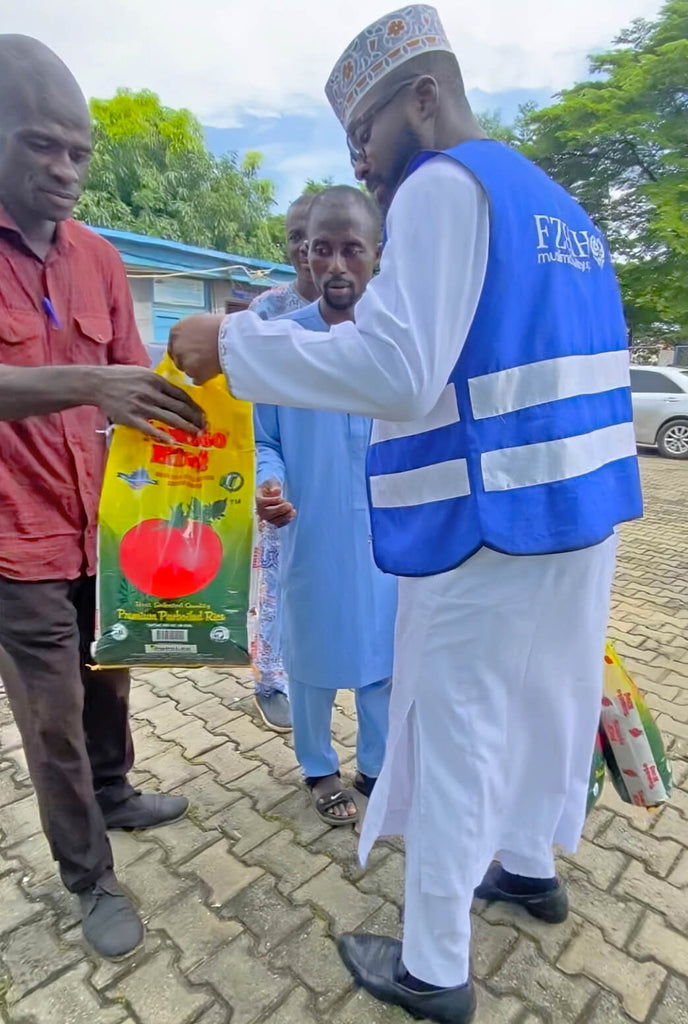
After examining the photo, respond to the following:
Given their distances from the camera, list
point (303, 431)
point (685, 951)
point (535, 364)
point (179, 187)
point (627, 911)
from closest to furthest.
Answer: point (535, 364) → point (685, 951) → point (627, 911) → point (303, 431) → point (179, 187)

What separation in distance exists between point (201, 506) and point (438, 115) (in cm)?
96

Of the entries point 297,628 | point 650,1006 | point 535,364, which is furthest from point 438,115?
point 650,1006

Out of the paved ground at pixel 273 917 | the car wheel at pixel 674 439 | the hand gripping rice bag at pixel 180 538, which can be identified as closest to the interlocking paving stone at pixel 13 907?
the paved ground at pixel 273 917

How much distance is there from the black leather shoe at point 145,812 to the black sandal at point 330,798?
17.3 inches

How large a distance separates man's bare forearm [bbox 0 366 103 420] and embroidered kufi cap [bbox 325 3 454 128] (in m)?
0.77

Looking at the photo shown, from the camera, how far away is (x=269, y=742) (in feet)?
8.90

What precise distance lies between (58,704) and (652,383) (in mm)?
11117

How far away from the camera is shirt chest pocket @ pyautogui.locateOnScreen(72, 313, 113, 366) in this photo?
5.43 feet

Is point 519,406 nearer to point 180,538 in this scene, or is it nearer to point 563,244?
point 563,244

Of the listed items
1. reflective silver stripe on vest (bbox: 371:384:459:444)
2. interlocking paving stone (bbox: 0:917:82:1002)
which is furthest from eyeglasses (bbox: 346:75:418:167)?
interlocking paving stone (bbox: 0:917:82:1002)

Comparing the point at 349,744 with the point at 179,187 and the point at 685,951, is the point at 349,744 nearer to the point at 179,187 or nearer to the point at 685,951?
the point at 685,951

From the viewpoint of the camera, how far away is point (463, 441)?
1.22 metres

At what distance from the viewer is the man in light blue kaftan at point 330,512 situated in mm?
1990

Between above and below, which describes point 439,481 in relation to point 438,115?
below
